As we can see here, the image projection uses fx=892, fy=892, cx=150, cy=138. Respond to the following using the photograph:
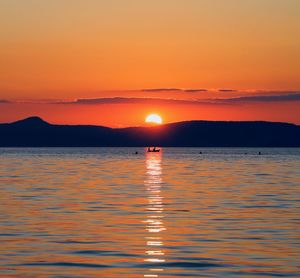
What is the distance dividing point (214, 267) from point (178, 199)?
28.3m

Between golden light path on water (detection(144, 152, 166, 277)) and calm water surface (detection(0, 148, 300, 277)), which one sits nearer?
calm water surface (detection(0, 148, 300, 277))

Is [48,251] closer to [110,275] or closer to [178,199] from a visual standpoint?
[110,275]

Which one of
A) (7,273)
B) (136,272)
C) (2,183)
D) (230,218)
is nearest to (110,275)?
(136,272)

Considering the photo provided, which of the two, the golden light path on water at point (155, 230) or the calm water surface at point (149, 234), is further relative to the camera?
the golden light path on water at point (155, 230)

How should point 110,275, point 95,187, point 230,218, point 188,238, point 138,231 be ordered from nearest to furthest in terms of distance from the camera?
point 110,275, point 188,238, point 138,231, point 230,218, point 95,187

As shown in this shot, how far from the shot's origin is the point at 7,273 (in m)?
25.3

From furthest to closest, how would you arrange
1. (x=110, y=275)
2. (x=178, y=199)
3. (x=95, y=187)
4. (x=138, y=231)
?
1. (x=95, y=187)
2. (x=178, y=199)
3. (x=138, y=231)
4. (x=110, y=275)

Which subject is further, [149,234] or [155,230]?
[155,230]

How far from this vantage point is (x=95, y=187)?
68.4 meters

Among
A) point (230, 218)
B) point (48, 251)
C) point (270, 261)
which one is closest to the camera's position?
point (270, 261)

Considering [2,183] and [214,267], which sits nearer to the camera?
[214,267]

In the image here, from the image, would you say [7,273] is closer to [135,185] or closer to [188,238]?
[188,238]

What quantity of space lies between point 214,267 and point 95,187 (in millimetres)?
42163

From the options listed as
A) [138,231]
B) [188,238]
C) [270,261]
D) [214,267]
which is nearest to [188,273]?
[214,267]
